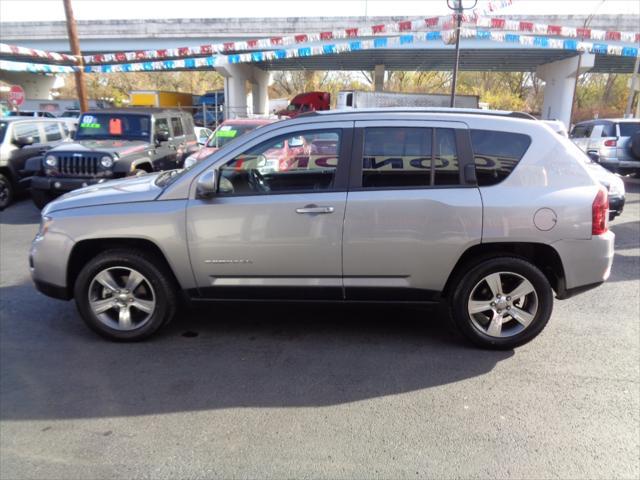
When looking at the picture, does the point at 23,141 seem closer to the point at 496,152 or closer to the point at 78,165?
the point at 78,165

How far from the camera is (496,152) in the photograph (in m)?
3.61

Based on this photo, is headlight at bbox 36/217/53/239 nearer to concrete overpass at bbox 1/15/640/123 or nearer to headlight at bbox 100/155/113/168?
headlight at bbox 100/155/113/168

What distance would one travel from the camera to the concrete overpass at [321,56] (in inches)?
1176

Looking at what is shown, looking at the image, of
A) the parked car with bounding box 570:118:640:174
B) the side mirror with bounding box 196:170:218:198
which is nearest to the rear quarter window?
the side mirror with bounding box 196:170:218:198

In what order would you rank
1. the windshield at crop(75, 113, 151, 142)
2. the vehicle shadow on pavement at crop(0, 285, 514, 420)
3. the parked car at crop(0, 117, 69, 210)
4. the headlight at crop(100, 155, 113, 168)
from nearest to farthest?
the vehicle shadow on pavement at crop(0, 285, 514, 420) → the headlight at crop(100, 155, 113, 168) → the windshield at crop(75, 113, 151, 142) → the parked car at crop(0, 117, 69, 210)

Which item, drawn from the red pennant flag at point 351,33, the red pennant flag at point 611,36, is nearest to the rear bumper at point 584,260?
the red pennant flag at point 611,36

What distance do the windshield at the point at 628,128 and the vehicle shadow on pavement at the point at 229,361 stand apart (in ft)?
38.8

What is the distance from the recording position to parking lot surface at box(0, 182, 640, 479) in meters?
2.54

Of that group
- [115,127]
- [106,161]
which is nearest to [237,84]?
[115,127]

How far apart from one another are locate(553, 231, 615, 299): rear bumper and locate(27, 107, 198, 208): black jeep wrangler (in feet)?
22.5

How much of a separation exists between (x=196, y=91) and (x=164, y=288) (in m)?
71.4

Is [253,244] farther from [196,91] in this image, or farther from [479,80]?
[196,91]

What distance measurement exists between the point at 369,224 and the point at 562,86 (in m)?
33.7

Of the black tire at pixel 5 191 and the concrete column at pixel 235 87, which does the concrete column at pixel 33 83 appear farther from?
the black tire at pixel 5 191
